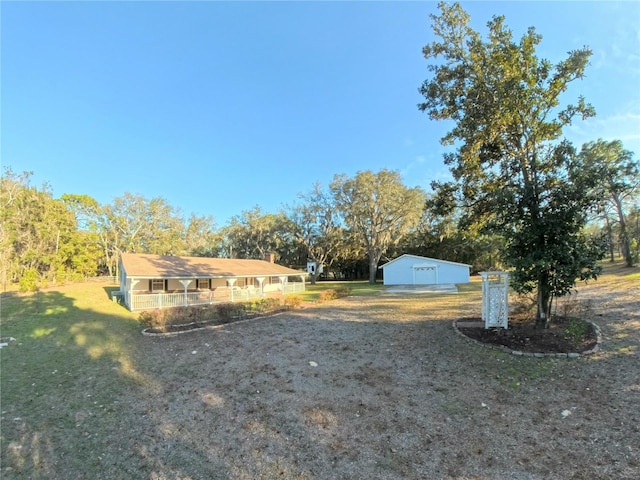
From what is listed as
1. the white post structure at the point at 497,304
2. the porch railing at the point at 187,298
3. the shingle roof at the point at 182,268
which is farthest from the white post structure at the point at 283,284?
the white post structure at the point at 497,304

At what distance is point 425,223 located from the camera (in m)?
43.5

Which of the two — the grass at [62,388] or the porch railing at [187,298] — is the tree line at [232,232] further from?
the grass at [62,388]

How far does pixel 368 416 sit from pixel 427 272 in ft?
104

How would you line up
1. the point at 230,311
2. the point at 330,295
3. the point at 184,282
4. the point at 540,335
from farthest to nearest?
the point at 330,295
the point at 184,282
the point at 230,311
the point at 540,335

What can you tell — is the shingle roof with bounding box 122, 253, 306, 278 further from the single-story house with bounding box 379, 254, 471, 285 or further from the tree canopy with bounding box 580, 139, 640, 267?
the tree canopy with bounding box 580, 139, 640, 267

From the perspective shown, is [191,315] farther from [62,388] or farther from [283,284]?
[283,284]

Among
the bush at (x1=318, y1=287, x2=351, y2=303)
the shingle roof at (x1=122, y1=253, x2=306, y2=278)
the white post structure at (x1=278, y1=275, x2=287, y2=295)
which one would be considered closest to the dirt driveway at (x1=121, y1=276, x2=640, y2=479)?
the bush at (x1=318, y1=287, x2=351, y2=303)

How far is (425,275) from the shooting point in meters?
34.6

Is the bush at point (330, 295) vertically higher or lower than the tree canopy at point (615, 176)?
lower

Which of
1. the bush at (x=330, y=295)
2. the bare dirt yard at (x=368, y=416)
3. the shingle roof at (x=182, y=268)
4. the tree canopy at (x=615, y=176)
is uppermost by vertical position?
the tree canopy at (x=615, y=176)

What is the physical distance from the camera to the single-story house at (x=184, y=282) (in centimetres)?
1768

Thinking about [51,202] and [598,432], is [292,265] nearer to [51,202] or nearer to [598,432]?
[51,202]

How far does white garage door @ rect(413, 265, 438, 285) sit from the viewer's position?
3441 centimetres

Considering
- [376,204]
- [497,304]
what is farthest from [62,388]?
[376,204]
